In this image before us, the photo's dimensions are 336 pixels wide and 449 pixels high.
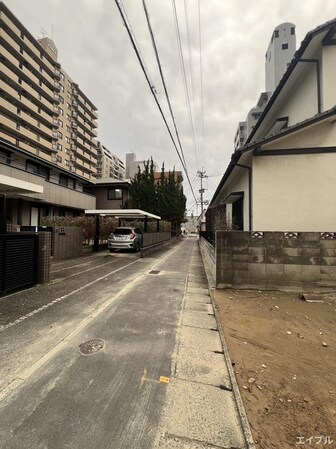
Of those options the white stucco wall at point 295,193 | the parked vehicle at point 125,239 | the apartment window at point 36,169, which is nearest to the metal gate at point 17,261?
the white stucco wall at point 295,193

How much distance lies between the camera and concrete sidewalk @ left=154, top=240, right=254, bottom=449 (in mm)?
1765

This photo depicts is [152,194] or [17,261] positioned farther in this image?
[152,194]

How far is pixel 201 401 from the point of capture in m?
2.16

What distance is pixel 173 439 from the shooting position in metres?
1.76

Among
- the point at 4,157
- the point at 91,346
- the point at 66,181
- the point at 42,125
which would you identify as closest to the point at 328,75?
the point at 91,346

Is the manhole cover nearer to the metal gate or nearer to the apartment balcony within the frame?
the metal gate

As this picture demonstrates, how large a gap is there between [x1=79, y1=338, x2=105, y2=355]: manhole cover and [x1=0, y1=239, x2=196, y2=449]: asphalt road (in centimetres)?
1

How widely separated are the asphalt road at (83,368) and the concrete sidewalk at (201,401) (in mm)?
128

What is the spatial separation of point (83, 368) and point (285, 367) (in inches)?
97.8

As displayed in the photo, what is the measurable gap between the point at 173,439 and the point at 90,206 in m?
23.1

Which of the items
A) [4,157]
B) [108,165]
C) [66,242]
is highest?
[108,165]

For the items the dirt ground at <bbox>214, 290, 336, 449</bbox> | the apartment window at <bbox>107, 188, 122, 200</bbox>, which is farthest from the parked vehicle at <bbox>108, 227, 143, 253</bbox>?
the apartment window at <bbox>107, 188, 122, 200</bbox>

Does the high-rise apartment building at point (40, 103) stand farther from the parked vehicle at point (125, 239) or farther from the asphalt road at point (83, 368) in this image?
the asphalt road at point (83, 368)

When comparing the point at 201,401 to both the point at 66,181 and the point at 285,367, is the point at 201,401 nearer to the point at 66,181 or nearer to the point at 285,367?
the point at 285,367
